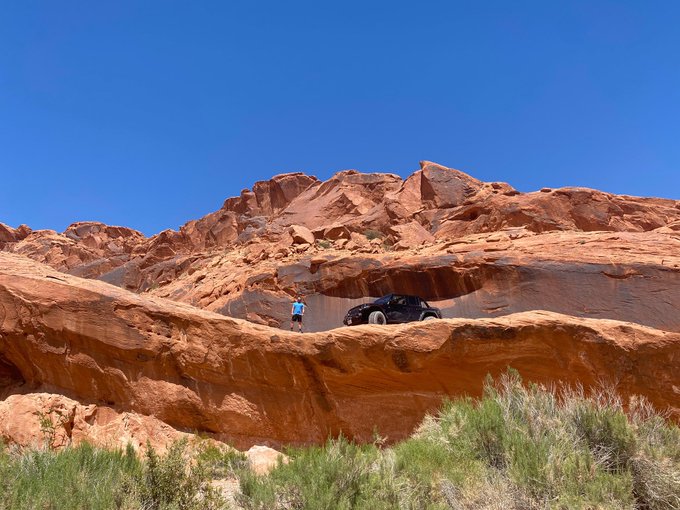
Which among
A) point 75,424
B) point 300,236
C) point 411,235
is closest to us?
point 75,424

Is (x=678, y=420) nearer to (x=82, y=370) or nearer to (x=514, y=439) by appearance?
(x=514, y=439)

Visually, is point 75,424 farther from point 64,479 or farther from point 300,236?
point 300,236

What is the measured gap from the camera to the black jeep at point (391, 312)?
17.1m

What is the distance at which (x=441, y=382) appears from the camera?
1184 centimetres

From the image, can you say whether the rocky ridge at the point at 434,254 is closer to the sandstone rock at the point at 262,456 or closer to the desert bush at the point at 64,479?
the sandstone rock at the point at 262,456

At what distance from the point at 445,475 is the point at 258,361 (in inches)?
281

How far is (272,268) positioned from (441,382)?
17.6 meters

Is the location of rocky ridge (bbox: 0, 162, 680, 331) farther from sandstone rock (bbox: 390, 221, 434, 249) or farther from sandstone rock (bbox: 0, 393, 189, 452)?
sandstone rock (bbox: 0, 393, 189, 452)

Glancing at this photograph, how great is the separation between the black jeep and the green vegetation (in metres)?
10.1

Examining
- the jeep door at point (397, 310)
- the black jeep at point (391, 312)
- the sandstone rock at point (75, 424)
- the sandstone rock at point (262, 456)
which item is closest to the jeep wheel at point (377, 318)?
the black jeep at point (391, 312)

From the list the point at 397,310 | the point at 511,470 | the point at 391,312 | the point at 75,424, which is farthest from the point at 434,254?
the point at 511,470

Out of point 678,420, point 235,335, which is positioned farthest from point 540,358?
point 235,335

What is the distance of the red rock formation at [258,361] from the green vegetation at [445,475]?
4.58 m

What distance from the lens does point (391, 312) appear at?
A: 17.3 meters
